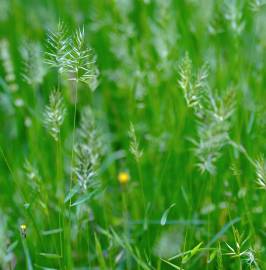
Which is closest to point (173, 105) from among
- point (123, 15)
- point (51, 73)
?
point (123, 15)

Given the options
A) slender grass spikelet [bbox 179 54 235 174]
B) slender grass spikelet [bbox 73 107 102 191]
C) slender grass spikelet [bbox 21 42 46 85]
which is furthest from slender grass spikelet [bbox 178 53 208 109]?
slender grass spikelet [bbox 21 42 46 85]

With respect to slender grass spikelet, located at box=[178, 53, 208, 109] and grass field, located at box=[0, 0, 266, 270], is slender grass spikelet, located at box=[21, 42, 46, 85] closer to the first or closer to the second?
grass field, located at box=[0, 0, 266, 270]

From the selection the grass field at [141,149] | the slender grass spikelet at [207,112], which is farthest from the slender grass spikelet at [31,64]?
the slender grass spikelet at [207,112]

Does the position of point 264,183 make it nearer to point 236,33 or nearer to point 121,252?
point 121,252

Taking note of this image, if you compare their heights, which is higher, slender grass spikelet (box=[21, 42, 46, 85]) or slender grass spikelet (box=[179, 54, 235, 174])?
slender grass spikelet (box=[21, 42, 46, 85])

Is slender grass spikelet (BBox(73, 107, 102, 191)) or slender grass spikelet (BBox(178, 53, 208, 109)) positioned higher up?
slender grass spikelet (BBox(178, 53, 208, 109))

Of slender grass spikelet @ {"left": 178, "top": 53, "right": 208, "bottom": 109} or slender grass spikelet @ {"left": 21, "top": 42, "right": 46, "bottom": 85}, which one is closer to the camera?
slender grass spikelet @ {"left": 178, "top": 53, "right": 208, "bottom": 109}

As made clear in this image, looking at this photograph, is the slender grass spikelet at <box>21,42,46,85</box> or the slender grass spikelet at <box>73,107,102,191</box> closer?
the slender grass spikelet at <box>73,107,102,191</box>

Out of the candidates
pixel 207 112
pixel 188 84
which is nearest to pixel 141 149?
pixel 207 112

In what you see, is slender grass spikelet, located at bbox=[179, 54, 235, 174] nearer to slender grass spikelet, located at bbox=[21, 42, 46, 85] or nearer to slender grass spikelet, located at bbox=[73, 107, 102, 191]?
slender grass spikelet, located at bbox=[73, 107, 102, 191]
